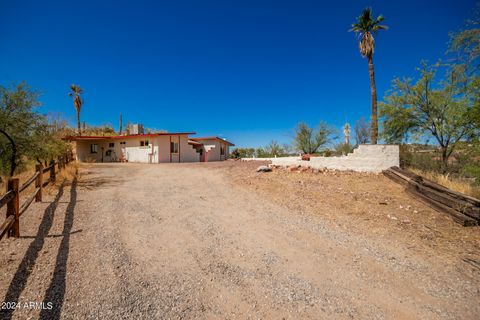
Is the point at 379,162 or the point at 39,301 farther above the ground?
the point at 379,162

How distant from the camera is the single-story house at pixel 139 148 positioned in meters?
22.1

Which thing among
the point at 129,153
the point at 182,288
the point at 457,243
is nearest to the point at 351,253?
the point at 457,243

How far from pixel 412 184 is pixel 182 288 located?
29.4 ft

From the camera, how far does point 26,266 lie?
3295mm

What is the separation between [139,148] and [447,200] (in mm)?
24280

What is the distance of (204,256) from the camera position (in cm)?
373

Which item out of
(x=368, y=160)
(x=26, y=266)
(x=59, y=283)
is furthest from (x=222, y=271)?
(x=368, y=160)

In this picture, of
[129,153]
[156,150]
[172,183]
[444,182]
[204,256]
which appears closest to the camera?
[204,256]

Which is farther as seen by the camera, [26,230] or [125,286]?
[26,230]

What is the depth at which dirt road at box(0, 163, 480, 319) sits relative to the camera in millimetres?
2557

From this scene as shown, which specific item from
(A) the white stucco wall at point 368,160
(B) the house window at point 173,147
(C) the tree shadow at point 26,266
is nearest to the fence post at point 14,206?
(C) the tree shadow at point 26,266

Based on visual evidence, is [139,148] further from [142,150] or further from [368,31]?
[368,31]

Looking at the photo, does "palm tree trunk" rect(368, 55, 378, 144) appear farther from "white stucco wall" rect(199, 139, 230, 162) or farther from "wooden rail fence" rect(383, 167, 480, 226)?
"white stucco wall" rect(199, 139, 230, 162)

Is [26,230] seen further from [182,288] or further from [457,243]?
[457,243]
